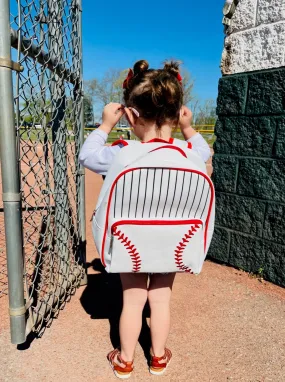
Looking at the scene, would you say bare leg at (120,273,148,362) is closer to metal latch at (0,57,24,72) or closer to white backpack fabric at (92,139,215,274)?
white backpack fabric at (92,139,215,274)

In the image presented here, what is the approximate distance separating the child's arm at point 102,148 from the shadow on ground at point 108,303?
1224 mm

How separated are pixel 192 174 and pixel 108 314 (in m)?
1.52

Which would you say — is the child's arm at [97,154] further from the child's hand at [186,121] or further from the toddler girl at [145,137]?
the child's hand at [186,121]

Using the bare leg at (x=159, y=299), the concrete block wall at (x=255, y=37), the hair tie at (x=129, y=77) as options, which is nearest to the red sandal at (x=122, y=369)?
the bare leg at (x=159, y=299)

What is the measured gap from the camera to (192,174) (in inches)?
57.4

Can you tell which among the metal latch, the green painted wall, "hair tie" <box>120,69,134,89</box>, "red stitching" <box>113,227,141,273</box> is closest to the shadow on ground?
"red stitching" <box>113,227,141,273</box>

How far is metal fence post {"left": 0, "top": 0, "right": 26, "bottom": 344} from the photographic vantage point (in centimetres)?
154

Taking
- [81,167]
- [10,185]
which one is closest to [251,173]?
[81,167]

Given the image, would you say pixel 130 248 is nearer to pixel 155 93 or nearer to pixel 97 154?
pixel 97 154

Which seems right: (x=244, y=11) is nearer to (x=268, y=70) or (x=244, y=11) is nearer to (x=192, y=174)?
(x=268, y=70)

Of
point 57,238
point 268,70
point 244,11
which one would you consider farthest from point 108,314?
point 244,11

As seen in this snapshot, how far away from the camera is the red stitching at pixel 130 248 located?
1.52m

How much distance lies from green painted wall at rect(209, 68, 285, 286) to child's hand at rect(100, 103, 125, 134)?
167cm

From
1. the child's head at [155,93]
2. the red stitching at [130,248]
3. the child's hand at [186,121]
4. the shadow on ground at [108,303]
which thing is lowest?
the shadow on ground at [108,303]
